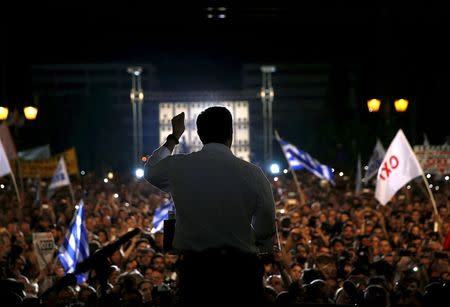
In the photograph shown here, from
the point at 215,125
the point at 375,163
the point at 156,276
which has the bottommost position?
the point at 156,276

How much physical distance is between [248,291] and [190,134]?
61276mm

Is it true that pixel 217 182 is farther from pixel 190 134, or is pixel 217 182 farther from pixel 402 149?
pixel 190 134

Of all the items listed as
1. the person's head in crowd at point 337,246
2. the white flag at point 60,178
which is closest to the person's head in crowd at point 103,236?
the person's head in crowd at point 337,246

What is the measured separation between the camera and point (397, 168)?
19578 mm

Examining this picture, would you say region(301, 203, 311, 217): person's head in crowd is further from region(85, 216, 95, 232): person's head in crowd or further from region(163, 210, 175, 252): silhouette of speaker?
region(163, 210, 175, 252): silhouette of speaker

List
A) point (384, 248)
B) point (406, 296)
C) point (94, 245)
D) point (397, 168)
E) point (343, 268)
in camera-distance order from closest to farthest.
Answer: point (406, 296), point (343, 268), point (384, 248), point (94, 245), point (397, 168)

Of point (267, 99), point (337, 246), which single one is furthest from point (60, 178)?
point (267, 99)

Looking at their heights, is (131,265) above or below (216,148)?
below

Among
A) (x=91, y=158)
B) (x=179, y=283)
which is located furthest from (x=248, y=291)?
(x=91, y=158)

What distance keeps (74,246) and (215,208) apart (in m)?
9.28

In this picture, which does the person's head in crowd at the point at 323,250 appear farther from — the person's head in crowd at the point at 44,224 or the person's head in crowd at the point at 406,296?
the person's head in crowd at the point at 44,224

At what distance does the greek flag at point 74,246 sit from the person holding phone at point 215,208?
8.59 metres

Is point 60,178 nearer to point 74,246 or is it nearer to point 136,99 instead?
point 74,246

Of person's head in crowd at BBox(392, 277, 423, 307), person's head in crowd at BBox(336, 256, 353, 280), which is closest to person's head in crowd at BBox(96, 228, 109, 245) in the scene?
person's head in crowd at BBox(336, 256, 353, 280)
